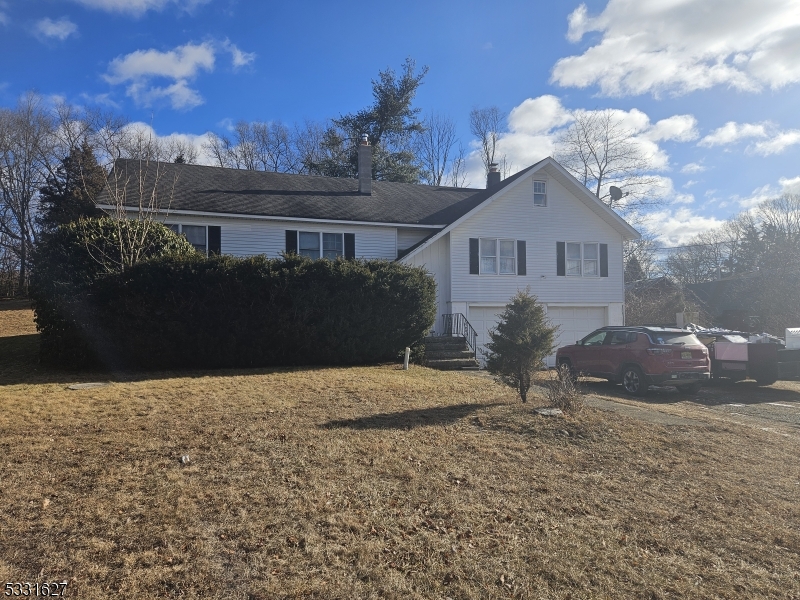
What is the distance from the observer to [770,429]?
9203mm

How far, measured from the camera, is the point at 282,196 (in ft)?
64.2

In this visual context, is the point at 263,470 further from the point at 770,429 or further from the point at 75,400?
the point at 770,429

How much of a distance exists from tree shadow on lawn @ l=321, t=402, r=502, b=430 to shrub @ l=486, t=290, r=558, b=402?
23.8 inches

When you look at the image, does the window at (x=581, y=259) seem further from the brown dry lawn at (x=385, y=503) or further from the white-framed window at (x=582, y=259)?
the brown dry lawn at (x=385, y=503)

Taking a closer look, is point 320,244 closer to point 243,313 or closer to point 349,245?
point 349,245

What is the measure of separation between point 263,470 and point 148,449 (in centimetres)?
154

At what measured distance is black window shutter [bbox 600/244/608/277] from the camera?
2155 cm

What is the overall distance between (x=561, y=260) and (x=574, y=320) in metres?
2.41

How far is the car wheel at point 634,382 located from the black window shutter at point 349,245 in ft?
31.7

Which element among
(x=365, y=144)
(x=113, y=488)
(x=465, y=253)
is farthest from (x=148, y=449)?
(x=365, y=144)

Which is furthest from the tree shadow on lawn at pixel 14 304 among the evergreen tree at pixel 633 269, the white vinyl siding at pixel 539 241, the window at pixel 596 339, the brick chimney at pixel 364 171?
the evergreen tree at pixel 633 269

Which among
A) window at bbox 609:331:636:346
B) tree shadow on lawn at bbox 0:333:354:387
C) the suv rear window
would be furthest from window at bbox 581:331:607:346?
tree shadow on lawn at bbox 0:333:354:387

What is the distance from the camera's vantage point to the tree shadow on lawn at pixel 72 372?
10.8m

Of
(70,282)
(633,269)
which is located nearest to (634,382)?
(70,282)
